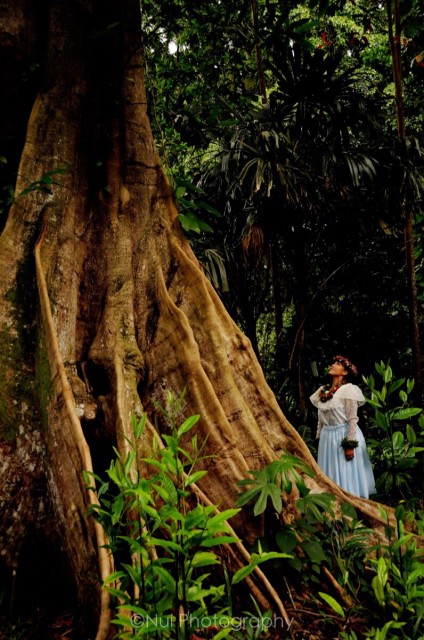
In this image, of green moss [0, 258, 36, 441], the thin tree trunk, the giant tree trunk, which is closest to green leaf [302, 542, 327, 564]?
the giant tree trunk

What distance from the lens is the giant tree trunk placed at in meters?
2.13

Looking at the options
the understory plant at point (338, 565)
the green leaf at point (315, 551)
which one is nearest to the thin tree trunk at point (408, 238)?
the understory plant at point (338, 565)

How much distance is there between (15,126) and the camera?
3354 mm

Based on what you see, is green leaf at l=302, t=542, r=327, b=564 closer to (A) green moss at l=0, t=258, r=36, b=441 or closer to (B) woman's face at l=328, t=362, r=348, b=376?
(A) green moss at l=0, t=258, r=36, b=441

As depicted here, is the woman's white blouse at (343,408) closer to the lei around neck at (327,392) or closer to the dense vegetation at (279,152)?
the lei around neck at (327,392)

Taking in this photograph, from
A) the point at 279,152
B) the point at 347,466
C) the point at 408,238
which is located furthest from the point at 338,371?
the point at 279,152

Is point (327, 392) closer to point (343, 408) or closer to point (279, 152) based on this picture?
point (343, 408)

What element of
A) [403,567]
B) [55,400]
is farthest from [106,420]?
[403,567]

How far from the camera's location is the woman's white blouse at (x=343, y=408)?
448cm

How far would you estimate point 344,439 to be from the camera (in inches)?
173

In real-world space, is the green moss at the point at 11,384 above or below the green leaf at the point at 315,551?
above

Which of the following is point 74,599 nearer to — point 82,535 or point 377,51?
point 82,535

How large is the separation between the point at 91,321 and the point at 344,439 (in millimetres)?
2719

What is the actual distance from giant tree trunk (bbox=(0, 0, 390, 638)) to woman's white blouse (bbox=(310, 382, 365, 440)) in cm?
185
